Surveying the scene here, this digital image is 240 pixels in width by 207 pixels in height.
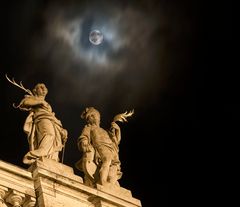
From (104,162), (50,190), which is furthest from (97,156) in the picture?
(50,190)

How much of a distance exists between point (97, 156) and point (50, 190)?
275cm

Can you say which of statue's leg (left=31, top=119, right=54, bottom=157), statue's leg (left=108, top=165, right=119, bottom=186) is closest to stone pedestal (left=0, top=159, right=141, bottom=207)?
statue's leg (left=31, top=119, right=54, bottom=157)

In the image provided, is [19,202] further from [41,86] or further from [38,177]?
[41,86]

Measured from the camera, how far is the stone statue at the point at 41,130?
17.8m

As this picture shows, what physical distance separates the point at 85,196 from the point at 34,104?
9.62 ft

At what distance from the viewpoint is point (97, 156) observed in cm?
1922

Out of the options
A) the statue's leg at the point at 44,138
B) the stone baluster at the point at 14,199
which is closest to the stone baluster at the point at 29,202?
the stone baluster at the point at 14,199

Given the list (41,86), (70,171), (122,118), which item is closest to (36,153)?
(70,171)

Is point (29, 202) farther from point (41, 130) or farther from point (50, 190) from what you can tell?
point (41, 130)

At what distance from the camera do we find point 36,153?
57.6 feet

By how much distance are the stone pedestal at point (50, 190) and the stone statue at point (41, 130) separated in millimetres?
411

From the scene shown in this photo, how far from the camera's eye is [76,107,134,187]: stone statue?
18.7 m

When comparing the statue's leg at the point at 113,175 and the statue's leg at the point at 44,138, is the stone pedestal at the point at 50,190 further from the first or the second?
the statue's leg at the point at 113,175

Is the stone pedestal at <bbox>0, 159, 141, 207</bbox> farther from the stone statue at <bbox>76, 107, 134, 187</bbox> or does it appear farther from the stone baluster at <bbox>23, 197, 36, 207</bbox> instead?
the stone statue at <bbox>76, 107, 134, 187</bbox>
